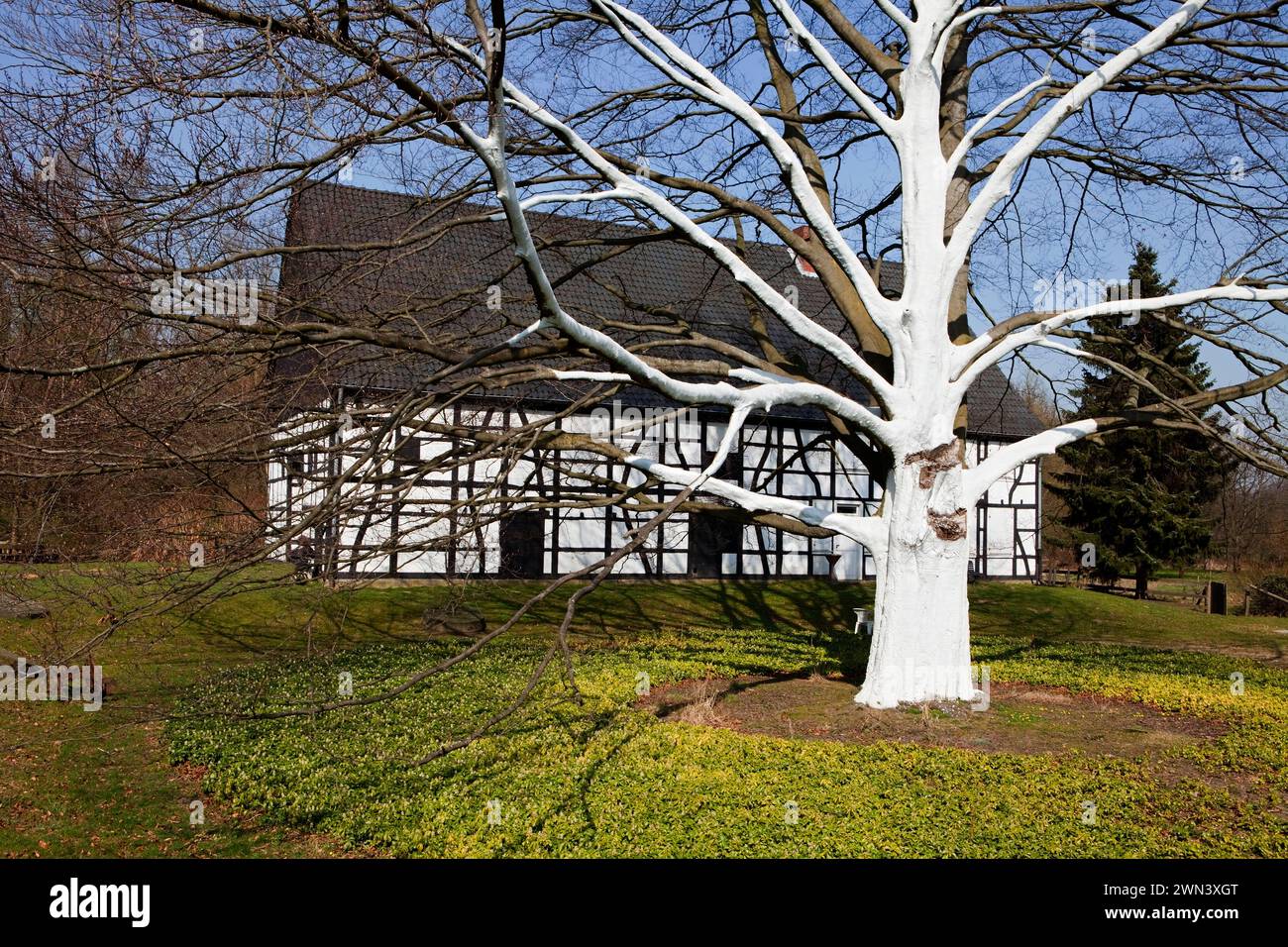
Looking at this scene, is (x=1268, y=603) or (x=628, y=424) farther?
(x=1268, y=603)

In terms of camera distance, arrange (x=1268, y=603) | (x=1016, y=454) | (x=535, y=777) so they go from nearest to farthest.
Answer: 1. (x=535, y=777)
2. (x=1016, y=454)
3. (x=1268, y=603)

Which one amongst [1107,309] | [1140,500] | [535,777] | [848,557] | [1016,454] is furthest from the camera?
[1140,500]

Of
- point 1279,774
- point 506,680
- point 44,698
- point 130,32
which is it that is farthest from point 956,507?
point 44,698

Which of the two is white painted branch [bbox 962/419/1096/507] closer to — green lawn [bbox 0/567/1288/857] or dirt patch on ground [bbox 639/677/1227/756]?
dirt patch on ground [bbox 639/677/1227/756]

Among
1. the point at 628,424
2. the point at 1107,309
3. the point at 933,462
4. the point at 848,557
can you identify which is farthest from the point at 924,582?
the point at 848,557

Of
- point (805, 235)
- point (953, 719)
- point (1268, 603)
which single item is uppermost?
point (805, 235)

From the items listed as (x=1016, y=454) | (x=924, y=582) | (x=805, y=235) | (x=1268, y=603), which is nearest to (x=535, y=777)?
(x=924, y=582)

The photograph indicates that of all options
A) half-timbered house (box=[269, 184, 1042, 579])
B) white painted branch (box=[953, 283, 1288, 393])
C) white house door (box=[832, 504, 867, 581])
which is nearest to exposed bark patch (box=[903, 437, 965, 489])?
white painted branch (box=[953, 283, 1288, 393])

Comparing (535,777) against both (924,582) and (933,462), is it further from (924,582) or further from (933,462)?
(933,462)

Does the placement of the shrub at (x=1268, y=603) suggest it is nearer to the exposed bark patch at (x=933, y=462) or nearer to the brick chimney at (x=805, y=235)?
the brick chimney at (x=805, y=235)

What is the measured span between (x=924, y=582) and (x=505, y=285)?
12.7m

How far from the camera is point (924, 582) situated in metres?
7.62

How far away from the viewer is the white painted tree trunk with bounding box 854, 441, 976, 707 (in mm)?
7609

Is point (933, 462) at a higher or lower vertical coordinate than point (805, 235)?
lower
